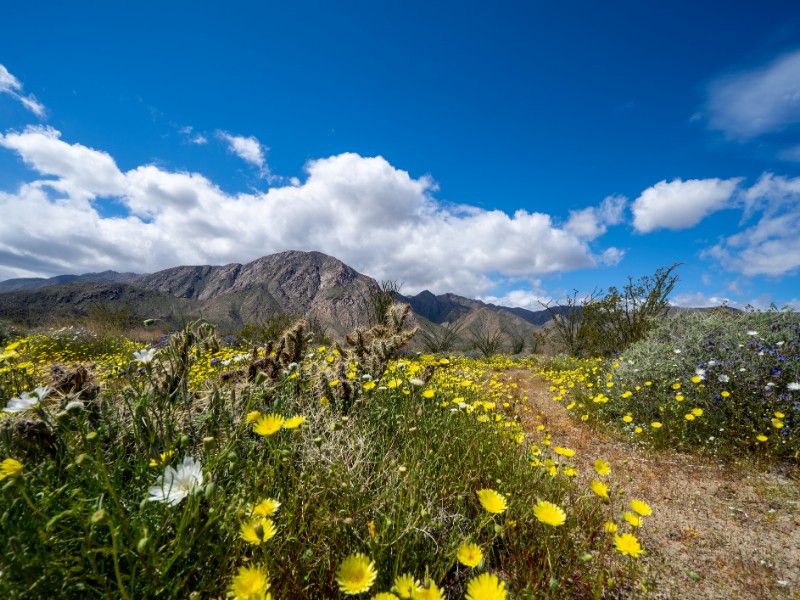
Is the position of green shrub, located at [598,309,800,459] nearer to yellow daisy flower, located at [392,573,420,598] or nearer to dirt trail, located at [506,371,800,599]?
dirt trail, located at [506,371,800,599]

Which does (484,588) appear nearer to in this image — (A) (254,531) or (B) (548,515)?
(B) (548,515)

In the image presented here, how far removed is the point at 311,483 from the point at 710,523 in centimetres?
319

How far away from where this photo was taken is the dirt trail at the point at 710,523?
2.14 m

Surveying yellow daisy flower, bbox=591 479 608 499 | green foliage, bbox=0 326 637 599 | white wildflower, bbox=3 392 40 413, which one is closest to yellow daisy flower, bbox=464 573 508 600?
green foliage, bbox=0 326 637 599

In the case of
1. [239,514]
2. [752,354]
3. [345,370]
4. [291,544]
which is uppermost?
[752,354]

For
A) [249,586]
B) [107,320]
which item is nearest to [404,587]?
[249,586]

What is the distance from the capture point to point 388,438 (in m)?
2.69

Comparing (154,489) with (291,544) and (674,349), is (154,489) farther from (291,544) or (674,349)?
(674,349)

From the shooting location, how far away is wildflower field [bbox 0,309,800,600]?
1.16 meters

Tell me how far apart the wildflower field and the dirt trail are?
0.16m

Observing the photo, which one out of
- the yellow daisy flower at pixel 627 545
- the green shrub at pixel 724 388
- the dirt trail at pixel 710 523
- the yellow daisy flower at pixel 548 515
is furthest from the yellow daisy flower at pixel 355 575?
the green shrub at pixel 724 388

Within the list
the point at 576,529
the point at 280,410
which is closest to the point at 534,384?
the point at 576,529

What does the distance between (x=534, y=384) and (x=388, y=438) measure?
7.14 metres

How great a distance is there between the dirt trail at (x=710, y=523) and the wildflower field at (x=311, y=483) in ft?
0.51
